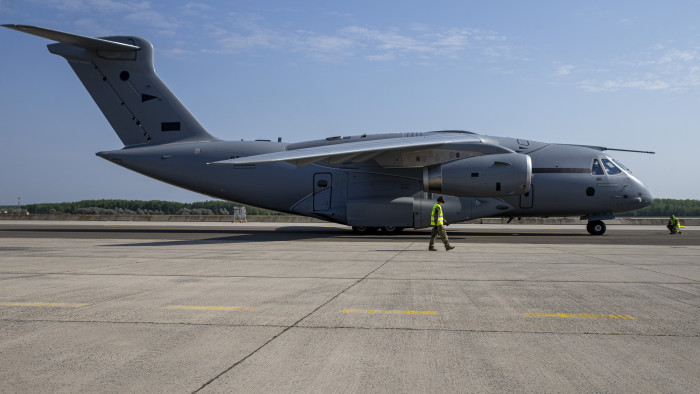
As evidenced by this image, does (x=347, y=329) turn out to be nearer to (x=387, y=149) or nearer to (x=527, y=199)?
(x=387, y=149)

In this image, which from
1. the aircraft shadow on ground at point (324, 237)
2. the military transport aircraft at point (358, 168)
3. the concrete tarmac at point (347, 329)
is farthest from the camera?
the military transport aircraft at point (358, 168)

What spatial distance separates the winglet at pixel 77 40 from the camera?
17.0 metres

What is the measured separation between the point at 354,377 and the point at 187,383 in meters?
1.04

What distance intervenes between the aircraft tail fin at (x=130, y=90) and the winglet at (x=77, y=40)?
43 mm

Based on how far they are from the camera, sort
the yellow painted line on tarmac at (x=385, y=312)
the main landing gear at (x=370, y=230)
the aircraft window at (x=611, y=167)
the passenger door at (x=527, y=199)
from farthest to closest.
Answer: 1. the main landing gear at (x=370, y=230)
2. the aircraft window at (x=611, y=167)
3. the passenger door at (x=527, y=199)
4. the yellow painted line on tarmac at (x=385, y=312)

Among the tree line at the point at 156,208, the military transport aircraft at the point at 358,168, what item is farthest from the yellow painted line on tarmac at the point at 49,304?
the tree line at the point at 156,208

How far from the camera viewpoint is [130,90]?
21.6 metres

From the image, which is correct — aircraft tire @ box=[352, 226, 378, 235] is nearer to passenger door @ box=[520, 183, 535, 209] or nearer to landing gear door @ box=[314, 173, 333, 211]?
landing gear door @ box=[314, 173, 333, 211]

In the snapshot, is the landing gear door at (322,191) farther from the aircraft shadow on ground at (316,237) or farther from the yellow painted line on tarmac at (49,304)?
the yellow painted line on tarmac at (49,304)

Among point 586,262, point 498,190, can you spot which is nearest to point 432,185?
point 498,190

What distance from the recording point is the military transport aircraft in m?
18.1

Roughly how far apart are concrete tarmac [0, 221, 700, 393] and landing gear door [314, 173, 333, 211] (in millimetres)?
11888

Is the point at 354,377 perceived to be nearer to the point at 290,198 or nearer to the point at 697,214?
the point at 290,198

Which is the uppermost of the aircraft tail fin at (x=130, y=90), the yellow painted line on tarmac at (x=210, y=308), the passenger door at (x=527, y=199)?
the aircraft tail fin at (x=130, y=90)
